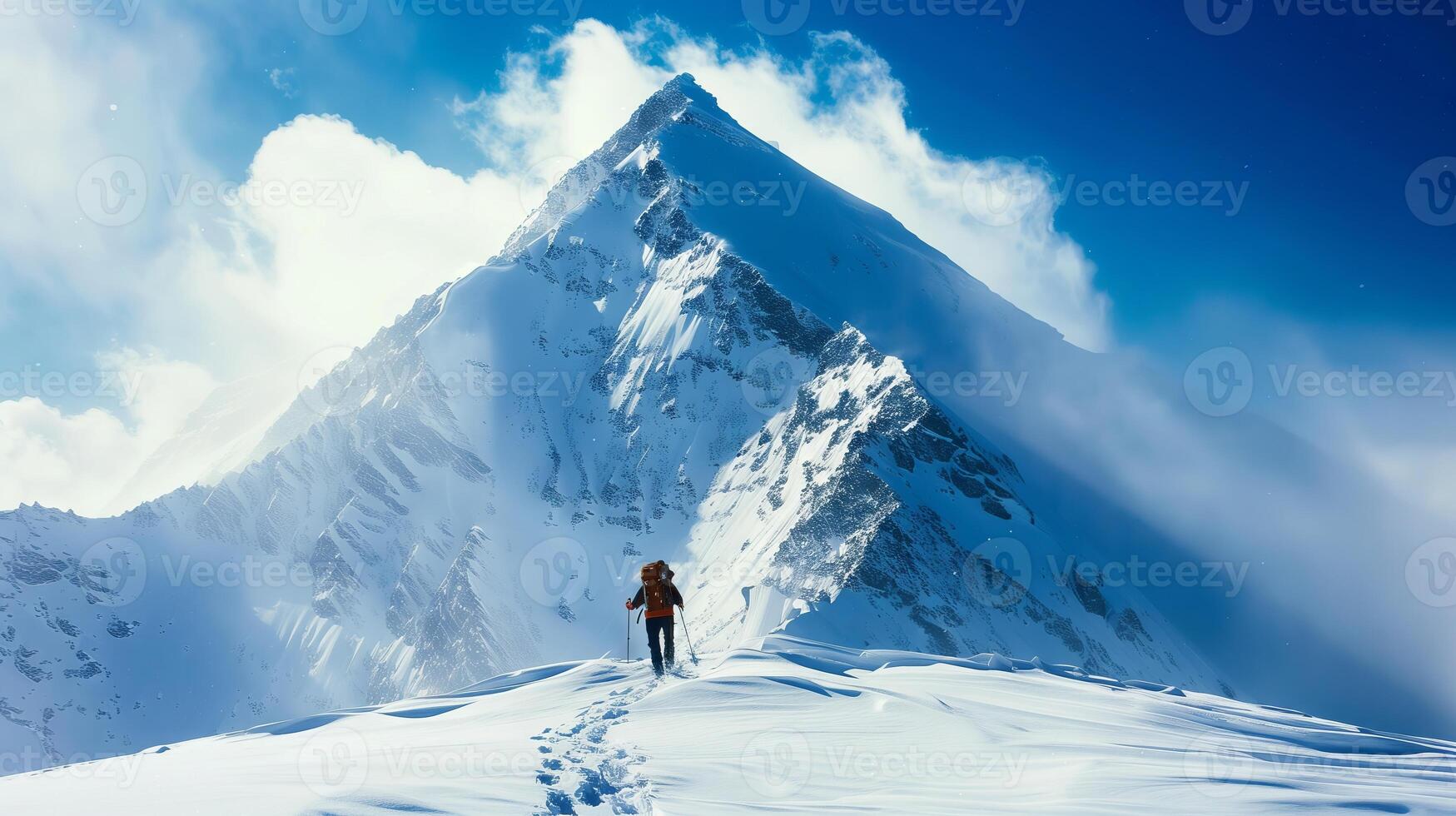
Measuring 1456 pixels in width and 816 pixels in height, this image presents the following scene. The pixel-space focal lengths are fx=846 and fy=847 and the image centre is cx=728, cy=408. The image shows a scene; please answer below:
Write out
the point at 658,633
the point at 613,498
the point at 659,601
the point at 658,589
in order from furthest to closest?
the point at 613,498, the point at 658,589, the point at 659,601, the point at 658,633

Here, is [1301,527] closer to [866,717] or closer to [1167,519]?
[1167,519]

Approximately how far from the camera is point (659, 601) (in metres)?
16.6

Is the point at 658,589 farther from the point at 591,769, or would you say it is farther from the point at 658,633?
the point at 591,769

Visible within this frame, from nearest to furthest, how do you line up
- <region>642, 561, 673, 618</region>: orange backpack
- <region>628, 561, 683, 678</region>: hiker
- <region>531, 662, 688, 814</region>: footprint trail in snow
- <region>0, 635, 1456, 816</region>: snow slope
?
1. <region>0, 635, 1456, 816</region>: snow slope
2. <region>531, 662, 688, 814</region>: footprint trail in snow
3. <region>628, 561, 683, 678</region>: hiker
4. <region>642, 561, 673, 618</region>: orange backpack

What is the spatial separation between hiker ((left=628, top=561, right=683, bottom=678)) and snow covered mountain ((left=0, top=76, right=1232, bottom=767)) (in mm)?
85922

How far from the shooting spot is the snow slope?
674cm

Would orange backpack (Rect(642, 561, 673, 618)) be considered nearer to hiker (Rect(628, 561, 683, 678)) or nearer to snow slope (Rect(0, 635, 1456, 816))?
hiker (Rect(628, 561, 683, 678))

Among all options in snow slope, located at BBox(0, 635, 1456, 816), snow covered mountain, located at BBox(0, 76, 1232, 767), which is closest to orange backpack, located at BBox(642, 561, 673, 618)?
snow slope, located at BBox(0, 635, 1456, 816)

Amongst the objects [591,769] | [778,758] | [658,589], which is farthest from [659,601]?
[591,769]

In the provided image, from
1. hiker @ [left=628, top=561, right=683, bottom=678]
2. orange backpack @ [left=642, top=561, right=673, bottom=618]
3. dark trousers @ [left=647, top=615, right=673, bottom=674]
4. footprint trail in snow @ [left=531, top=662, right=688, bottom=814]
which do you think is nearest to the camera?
footprint trail in snow @ [left=531, top=662, right=688, bottom=814]

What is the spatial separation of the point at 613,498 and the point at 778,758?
151m

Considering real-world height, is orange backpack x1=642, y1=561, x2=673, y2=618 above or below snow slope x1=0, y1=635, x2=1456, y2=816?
above

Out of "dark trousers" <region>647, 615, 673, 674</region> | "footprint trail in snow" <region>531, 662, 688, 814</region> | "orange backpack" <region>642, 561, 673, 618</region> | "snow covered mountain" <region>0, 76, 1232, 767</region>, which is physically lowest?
"footprint trail in snow" <region>531, 662, 688, 814</region>

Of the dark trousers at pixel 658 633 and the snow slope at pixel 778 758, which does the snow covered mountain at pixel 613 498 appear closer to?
the dark trousers at pixel 658 633
